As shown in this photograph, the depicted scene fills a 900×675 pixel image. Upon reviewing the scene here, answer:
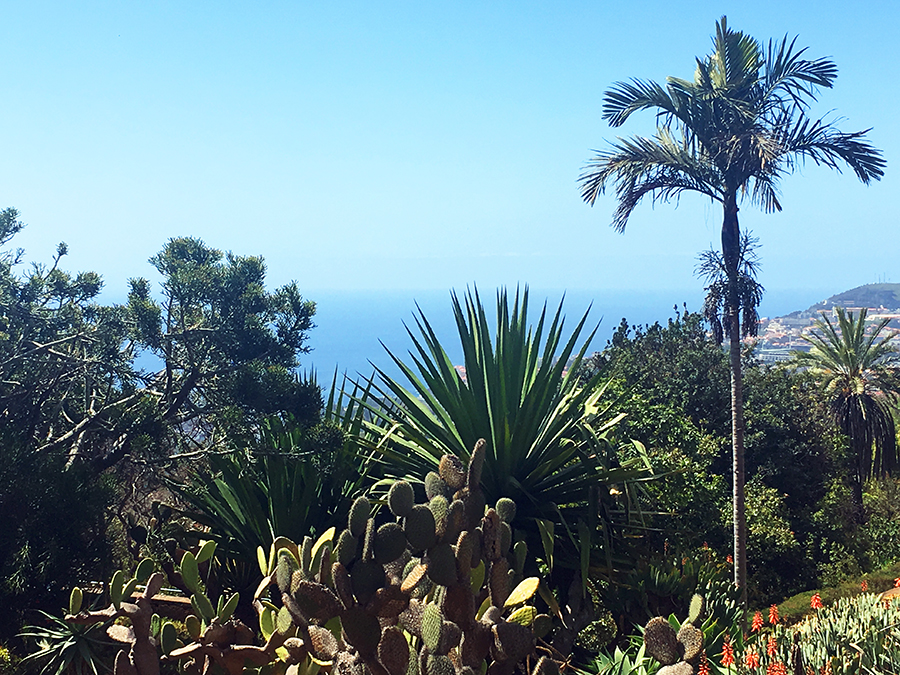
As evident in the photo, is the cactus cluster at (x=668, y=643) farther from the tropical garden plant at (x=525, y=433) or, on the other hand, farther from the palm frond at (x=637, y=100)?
the palm frond at (x=637, y=100)

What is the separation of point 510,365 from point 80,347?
4250 millimetres

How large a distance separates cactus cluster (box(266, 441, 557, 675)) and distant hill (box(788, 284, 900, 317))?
502 feet

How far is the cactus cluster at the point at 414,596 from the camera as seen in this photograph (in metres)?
3.35

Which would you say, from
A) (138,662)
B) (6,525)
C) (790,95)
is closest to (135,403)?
(6,525)

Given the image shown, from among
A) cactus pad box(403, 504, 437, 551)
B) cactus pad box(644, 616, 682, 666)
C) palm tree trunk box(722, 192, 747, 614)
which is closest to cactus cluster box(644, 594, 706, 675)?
cactus pad box(644, 616, 682, 666)

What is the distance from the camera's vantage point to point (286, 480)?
5.88 m

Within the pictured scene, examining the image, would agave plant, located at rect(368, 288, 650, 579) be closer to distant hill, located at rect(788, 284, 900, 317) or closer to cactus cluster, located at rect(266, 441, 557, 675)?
cactus cluster, located at rect(266, 441, 557, 675)

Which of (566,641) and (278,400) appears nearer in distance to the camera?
(566,641)

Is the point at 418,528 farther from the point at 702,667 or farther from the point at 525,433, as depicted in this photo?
the point at 525,433

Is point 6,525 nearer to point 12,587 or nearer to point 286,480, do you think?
point 12,587

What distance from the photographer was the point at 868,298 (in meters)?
154

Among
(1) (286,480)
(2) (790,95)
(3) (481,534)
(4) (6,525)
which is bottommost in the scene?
(4) (6,525)

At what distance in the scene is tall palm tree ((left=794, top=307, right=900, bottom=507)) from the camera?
17891 millimetres

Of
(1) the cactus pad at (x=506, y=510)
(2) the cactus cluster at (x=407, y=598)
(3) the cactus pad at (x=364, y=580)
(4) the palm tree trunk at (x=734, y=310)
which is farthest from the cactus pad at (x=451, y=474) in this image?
(4) the palm tree trunk at (x=734, y=310)
